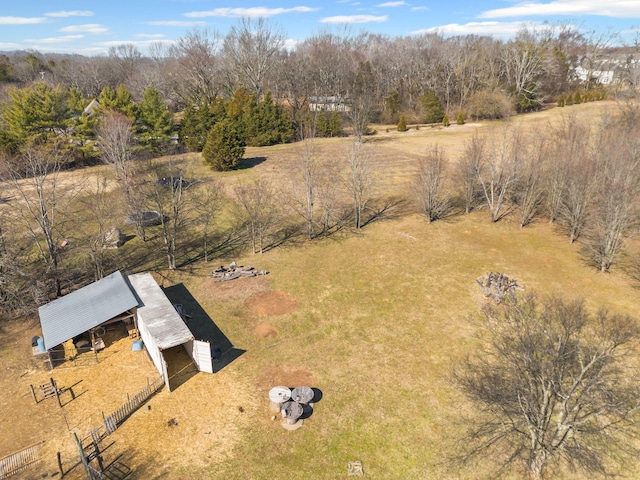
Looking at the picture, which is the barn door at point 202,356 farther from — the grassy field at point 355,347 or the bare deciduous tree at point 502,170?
the bare deciduous tree at point 502,170

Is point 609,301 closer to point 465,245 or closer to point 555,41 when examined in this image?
point 465,245

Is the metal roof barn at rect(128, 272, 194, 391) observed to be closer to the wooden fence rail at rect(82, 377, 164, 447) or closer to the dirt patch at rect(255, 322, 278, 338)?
the wooden fence rail at rect(82, 377, 164, 447)

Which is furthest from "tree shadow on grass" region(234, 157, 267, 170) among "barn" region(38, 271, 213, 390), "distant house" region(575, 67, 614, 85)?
"distant house" region(575, 67, 614, 85)

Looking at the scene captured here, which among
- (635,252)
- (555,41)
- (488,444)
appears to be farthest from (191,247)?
(555,41)

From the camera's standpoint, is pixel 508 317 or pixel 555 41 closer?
pixel 508 317

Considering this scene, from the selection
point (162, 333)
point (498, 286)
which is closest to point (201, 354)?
point (162, 333)

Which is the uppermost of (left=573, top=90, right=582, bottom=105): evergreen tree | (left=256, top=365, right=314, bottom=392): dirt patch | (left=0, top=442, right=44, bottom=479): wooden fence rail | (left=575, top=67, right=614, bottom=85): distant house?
(left=575, top=67, right=614, bottom=85): distant house

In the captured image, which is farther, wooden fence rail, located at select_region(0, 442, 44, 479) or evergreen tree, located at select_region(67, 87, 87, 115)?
evergreen tree, located at select_region(67, 87, 87, 115)
